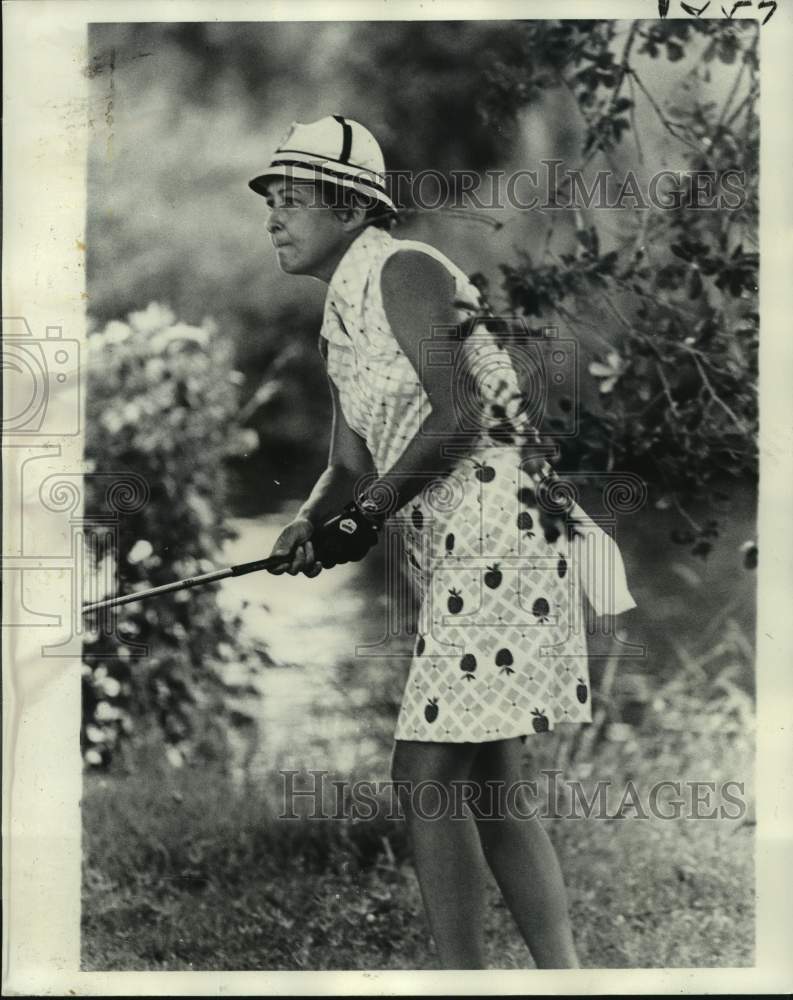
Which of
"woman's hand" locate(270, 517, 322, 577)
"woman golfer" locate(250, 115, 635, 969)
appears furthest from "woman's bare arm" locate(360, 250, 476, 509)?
"woman's hand" locate(270, 517, 322, 577)

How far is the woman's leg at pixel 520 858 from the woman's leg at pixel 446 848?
1.6 inches

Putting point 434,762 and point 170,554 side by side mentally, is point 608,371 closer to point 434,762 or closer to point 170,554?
point 434,762

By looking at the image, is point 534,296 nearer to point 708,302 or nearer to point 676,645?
point 708,302

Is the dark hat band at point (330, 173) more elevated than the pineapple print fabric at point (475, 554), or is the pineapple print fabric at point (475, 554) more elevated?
the dark hat band at point (330, 173)

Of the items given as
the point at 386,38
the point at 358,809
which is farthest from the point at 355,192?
the point at 358,809

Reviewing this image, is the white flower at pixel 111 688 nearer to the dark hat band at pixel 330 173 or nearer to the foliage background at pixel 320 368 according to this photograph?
the foliage background at pixel 320 368

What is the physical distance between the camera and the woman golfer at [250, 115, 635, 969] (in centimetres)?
258

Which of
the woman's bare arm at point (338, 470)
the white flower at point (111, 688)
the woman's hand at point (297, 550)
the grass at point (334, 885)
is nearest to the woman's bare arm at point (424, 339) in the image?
the woman's bare arm at point (338, 470)

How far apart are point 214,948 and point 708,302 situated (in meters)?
2.10

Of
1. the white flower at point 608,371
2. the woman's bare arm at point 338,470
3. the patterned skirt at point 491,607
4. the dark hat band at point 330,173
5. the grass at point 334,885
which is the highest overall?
the dark hat band at point 330,173

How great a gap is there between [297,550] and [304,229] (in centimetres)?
83

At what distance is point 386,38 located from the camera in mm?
2625

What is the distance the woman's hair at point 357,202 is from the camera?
8.58 feet

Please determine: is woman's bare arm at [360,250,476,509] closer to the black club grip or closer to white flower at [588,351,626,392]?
the black club grip
